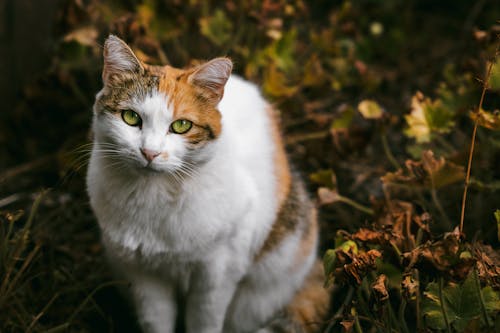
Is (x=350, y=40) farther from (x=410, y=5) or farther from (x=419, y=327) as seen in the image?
(x=419, y=327)

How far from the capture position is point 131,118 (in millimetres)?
1587

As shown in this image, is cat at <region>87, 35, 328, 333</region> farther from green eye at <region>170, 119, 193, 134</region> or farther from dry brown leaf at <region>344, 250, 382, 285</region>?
dry brown leaf at <region>344, 250, 382, 285</region>

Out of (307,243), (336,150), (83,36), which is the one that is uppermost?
(83,36)

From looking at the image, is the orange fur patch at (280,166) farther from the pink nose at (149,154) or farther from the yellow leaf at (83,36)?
the yellow leaf at (83,36)

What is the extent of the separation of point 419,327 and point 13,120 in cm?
226

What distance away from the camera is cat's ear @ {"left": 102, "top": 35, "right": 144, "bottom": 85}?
5.23 ft

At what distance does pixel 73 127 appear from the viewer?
2943 mm

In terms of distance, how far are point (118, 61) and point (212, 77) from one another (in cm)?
28

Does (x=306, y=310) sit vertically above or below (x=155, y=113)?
below

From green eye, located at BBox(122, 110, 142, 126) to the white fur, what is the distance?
18mm

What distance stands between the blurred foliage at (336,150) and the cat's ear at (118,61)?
0.26m

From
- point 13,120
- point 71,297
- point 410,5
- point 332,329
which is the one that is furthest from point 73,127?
point 410,5

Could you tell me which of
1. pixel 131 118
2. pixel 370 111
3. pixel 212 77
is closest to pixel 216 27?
pixel 370 111

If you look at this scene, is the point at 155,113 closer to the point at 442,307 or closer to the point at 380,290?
the point at 380,290
